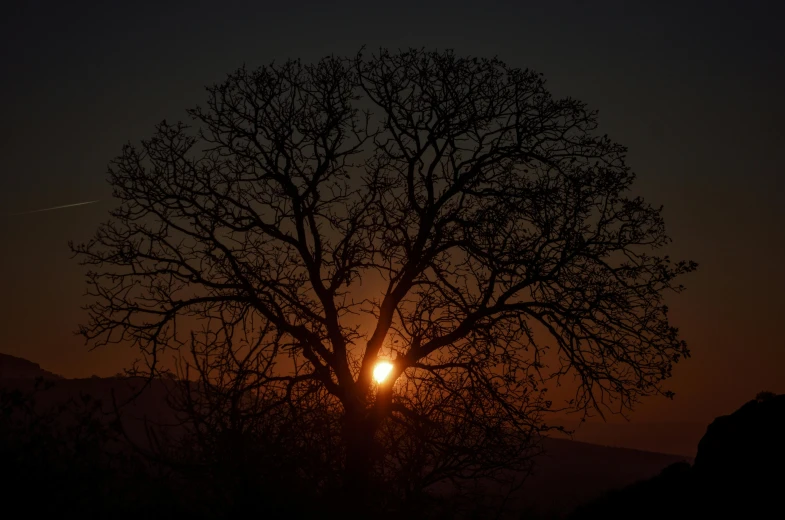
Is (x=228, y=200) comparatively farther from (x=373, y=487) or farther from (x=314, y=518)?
(x=314, y=518)

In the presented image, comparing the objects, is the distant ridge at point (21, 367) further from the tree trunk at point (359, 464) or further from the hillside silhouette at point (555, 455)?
the tree trunk at point (359, 464)

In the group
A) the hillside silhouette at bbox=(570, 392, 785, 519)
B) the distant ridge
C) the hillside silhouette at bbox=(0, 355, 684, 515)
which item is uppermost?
the distant ridge

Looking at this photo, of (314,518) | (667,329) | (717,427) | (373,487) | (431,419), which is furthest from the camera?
(717,427)

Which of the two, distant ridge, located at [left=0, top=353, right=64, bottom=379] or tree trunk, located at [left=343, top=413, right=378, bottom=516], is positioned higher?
distant ridge, located at [left=0, top=353, right=64, bottom=379]

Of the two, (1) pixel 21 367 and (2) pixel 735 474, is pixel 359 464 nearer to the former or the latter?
(2) pixel 735 474

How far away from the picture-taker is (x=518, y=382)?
39.0 ft

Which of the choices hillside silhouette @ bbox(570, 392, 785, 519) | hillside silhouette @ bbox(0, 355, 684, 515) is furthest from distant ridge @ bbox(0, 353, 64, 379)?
hillside silhouette @ bbox(570, 392, 785, 519)

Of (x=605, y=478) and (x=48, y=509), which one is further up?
(x=605, y=478)

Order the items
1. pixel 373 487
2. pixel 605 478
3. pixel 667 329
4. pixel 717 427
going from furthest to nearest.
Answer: pixel 605 478
pixel 717 427
pixel 667 329
pixel 373 487

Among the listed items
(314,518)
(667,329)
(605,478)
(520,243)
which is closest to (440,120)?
(520,243)

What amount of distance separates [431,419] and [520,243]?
324 centimetres

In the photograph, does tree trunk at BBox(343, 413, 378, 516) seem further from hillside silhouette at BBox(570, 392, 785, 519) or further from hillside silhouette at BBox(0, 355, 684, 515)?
hillside silhouette at BBox(0, 355, 684, 515)

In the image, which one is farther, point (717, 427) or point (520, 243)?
point (717, 427)

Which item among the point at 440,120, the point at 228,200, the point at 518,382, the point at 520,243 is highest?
the point at 440,120
